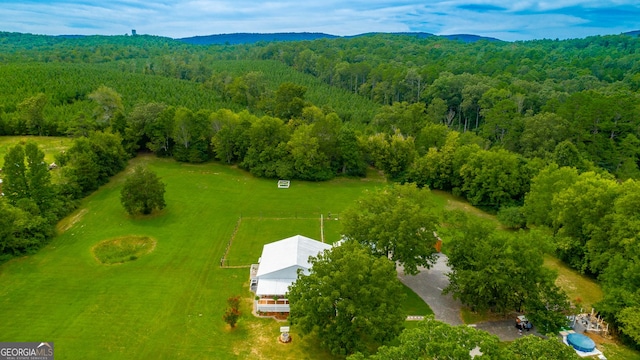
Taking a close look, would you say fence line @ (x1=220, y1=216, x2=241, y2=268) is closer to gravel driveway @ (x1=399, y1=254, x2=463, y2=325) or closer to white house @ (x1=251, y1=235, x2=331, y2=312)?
white house @ (x1=251, y1=235, x2=331, y2=312)

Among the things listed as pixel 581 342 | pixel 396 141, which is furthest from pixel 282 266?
pixel 396 141

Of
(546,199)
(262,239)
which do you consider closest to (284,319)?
(262,239)

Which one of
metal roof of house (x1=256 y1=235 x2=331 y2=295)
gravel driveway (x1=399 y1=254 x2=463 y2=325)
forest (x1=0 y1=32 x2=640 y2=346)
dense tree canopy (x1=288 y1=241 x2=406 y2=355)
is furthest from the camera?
forest (x1=0 y1=32 x2=640 y2=346)

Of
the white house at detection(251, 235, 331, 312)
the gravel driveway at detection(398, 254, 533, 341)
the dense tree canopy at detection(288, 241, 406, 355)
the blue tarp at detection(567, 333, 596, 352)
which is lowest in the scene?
the gravel driveway at detection(398, 254, 533, 341)

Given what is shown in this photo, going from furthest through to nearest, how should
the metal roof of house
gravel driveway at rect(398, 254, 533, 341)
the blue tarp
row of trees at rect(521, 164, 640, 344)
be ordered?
the metal roof of house → gravel driveway at rect(398, 254, 533, 341) → row of trees at rect(521, 164, 640, 344) → the blue tarp

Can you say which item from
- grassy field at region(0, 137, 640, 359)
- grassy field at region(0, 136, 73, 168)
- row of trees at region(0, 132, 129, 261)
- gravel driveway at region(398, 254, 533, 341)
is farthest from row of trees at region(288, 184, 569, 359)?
grassy field at region(0, 136, 73, 168)

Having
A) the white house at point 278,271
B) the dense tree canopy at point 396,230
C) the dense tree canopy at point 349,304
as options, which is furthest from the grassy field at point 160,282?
the dense tree canopy at point 396,230

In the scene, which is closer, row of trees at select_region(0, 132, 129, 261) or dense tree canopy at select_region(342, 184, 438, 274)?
dense tree canopy at select_region(342, 184, 438, 274)
